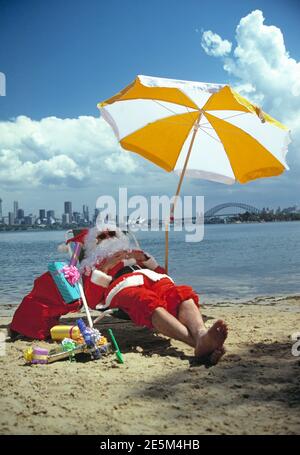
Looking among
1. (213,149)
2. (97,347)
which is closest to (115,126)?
(213,149)

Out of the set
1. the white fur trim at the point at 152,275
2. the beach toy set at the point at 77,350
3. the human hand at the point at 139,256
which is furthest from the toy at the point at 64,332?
the human hand at the point at 139,256

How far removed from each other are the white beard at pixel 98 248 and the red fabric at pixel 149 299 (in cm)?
64

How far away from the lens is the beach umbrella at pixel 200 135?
475cm

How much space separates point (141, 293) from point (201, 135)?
8.31ft

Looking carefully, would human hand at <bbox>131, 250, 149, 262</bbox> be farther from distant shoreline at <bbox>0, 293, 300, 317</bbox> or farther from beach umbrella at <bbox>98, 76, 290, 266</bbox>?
distant shoreline at <bbox>0, 293, 300, 317</bbox>

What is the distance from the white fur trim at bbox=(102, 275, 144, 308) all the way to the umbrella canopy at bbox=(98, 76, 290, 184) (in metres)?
1.77

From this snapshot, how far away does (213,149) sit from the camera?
5.52 meters

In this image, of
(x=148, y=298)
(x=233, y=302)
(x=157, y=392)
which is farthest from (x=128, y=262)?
(x=233, y=302)

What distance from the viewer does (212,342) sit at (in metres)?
3.08

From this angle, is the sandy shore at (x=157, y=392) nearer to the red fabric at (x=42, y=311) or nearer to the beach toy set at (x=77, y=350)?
the beach toy set at (x=77, y=350)

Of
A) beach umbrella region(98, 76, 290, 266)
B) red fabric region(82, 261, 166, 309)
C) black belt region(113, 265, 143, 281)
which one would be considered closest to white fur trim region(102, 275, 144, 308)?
red fabric region(82, 261, 166, 309)

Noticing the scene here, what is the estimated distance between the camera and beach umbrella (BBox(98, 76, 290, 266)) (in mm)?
4747

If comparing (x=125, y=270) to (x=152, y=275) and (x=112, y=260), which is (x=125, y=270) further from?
(x=152, y=275)
